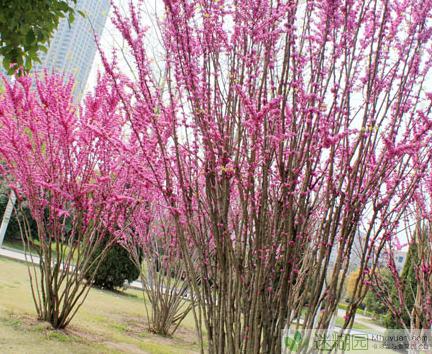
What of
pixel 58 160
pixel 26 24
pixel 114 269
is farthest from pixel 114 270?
pixel 26 24

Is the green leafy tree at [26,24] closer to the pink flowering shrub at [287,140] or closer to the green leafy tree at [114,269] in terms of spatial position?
the pink flowering shrub at [287,140]

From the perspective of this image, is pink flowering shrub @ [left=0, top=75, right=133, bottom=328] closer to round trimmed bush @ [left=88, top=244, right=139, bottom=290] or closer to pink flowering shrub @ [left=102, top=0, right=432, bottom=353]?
pink flowering shrub @ [left=102, top=0, right=432, bottom=353]

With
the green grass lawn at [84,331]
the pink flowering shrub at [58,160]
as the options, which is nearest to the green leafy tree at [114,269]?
the green grass lawn at [84,331]

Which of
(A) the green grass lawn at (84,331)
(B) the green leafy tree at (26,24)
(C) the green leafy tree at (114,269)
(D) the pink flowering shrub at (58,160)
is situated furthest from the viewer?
(C) the green leafy tree at (114,269)

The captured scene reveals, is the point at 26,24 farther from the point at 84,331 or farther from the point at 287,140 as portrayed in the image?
the point at 84,331

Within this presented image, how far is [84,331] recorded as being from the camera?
5508mm

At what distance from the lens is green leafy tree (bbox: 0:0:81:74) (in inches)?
108

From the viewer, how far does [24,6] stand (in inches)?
108

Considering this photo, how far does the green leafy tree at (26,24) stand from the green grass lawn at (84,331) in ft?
9.04

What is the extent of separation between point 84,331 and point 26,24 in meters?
4.07

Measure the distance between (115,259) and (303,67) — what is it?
9857 mm

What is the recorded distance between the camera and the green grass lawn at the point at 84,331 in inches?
177

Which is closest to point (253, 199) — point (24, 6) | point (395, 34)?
point (395, 34)

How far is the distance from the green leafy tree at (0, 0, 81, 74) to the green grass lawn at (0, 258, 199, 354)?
275 centimetres
